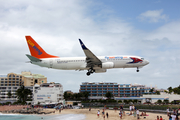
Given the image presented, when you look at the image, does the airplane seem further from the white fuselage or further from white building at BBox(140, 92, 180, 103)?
white building at BBox(140, 92, 180, 103)

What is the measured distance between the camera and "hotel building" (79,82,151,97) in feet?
518

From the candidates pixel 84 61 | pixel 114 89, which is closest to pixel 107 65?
pixel 84 61

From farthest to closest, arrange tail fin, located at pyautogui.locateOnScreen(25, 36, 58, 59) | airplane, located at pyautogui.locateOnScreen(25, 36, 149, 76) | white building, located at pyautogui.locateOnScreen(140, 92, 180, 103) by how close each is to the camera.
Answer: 1. white building, located at pyautogui.locateOnScreen(140, 92, 180, 103)
2. tail fin, located at pyautogui.locateOnScreen(25, 36, 58, 59)
3. airplane, located at pyautogui.locateOnScreen(25, 36, 149, 76)

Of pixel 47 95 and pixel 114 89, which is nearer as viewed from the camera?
pixel 47 95

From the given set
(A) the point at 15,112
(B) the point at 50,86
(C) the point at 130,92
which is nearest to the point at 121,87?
(C) the point at 130,92

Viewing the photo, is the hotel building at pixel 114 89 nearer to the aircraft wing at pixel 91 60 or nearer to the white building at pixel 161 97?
the white building at pixel 161 97

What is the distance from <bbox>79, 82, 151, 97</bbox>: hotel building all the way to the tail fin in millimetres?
114074

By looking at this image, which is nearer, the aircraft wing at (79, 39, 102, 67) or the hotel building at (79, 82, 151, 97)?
the aircraft wing at (79, 39, 102, 67)

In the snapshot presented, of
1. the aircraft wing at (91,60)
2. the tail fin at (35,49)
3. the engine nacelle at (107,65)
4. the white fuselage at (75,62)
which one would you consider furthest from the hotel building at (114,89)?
the tail fin at (35,49)

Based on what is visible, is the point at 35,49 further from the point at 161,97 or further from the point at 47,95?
the point at 161,97

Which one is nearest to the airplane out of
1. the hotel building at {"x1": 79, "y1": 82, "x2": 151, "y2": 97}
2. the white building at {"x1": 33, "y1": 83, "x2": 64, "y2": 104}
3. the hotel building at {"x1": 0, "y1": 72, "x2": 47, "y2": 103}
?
the white building at {"x1": 33, "y1": 83, "x2": 64, "y2": 104}

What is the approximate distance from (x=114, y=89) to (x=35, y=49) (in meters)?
117

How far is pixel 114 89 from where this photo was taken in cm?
15900

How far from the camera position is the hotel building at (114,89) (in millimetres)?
157750
